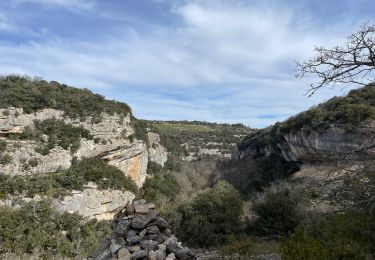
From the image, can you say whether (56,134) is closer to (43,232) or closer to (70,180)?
(70,180)

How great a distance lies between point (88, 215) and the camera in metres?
36.3

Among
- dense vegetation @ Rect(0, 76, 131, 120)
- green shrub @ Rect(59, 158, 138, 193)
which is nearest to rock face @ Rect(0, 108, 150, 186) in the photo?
dense vegetation @ Rect(0, 76, 131, 120)

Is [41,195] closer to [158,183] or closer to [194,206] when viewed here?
[194,206]

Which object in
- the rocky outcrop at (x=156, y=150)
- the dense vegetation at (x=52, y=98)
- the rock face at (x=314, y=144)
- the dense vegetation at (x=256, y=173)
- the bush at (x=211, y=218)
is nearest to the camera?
the bush at (x=211, y=218)

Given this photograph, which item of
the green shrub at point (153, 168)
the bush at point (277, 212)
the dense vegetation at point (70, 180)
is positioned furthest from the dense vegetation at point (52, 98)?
the bush at point (277, 212)

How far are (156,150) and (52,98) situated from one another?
741 inches

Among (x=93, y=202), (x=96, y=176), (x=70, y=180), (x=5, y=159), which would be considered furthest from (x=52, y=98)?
(x=93, y=202)

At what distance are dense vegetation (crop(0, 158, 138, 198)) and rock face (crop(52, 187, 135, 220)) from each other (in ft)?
2.30

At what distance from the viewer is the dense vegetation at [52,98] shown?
4172 centimetres

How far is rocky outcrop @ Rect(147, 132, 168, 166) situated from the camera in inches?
2242

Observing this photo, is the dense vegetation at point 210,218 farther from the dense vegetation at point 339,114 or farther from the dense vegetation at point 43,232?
the dense vegetation at point 339,114

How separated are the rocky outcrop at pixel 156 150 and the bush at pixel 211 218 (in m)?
33.0

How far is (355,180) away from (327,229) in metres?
2.42

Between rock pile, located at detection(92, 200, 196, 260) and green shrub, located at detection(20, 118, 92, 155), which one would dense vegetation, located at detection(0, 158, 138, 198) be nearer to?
green shrub, located at detection(20, 118, 92, 155)
